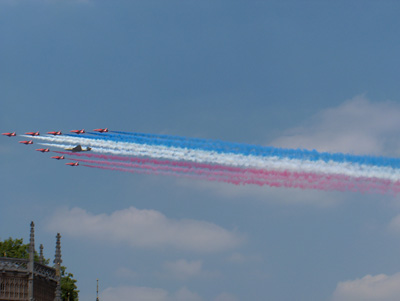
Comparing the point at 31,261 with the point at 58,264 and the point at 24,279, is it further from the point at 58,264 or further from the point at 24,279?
the point at 58,264

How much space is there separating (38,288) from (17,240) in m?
38.1

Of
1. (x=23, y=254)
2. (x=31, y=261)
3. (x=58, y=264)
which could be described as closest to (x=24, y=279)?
(x=31, y=261)

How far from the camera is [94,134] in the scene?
114 m

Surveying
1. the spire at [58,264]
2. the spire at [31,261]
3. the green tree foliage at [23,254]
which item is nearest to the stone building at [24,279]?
the spire at [31,261]

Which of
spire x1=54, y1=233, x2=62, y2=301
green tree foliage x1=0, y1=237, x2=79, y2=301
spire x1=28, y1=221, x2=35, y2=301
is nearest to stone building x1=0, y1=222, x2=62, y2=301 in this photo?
spire x1=28, y1=221, x2=35, y2=301

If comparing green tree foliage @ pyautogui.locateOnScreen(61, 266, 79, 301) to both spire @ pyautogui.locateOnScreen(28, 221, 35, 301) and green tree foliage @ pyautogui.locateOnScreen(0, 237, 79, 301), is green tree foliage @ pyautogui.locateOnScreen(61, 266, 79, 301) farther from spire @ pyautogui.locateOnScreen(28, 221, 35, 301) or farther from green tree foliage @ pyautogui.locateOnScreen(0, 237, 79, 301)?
spire @ pyautogui.locateOnScreen(28, 221, 35, 301)

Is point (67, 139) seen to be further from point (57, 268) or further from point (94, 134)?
point (57, 268)

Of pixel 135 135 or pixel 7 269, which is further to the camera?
pixel 135 135

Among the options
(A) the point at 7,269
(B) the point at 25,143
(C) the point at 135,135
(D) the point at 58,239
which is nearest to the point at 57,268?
(D) the point at 58,239

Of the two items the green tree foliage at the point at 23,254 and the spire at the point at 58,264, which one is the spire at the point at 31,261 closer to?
the spire at the point at 58,264

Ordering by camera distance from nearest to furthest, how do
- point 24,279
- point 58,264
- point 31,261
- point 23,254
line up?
point 24,279, point 31,261, point 58,264, point 23,254

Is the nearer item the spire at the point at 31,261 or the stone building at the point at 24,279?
the stone building at the point at 24,279

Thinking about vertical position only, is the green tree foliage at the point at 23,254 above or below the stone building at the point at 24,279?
above

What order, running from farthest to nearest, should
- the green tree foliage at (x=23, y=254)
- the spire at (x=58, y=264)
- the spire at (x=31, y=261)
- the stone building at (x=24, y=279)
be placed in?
1. the green tree foliage at (x=23, y=254)
2. the spire at (x=58, y=264)
3. the spire at (x=31, y=261)
4. the stone building at (x=24, y=279)
